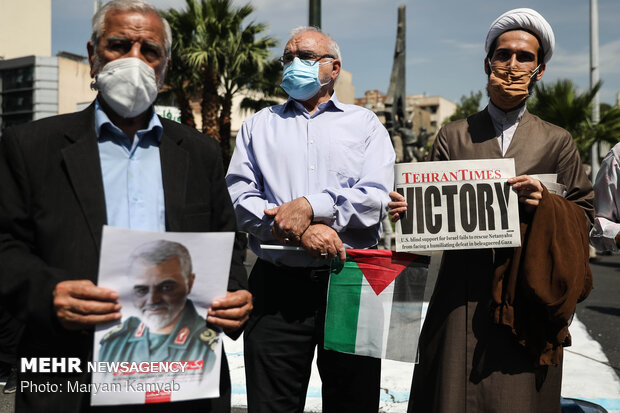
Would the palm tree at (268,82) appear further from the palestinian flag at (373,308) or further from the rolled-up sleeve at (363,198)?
the palestinian flag at (373,308)

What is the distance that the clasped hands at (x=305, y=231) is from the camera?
2562mm

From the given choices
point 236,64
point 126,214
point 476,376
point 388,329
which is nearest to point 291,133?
point 388,329

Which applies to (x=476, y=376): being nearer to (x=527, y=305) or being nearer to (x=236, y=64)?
(x=527, y=305)

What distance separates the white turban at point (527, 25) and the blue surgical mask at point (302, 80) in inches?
33.1

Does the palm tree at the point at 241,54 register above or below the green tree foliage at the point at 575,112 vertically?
above

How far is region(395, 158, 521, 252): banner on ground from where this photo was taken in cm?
254

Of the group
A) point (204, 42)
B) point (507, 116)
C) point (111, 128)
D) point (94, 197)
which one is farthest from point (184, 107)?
point (94, 197)

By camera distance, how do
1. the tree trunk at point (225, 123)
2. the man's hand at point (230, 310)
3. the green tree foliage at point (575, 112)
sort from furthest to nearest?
the tree trunk at point (225, 123)
the green tree foliage at point (575, 112)
the man's hand at point (230, 310)

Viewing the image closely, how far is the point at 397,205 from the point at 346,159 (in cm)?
36

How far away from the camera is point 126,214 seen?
1818 millimetres

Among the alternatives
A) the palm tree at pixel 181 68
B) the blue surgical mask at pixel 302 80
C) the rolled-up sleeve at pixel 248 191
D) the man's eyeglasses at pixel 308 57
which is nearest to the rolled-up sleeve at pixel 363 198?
the rolled-up sleeve at pixel 248 191

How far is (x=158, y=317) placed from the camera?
66.2 inches

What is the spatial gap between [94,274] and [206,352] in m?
0.39

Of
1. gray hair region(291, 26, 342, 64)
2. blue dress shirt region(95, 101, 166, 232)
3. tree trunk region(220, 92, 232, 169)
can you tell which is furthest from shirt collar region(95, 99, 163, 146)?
tree trunk region(220, 92, 232, 169)
